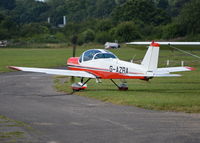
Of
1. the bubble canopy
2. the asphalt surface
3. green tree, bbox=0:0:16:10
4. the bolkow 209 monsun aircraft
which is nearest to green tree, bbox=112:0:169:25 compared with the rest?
green tree, bbox=0:0:16:10

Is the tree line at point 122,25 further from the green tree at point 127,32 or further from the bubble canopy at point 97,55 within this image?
the bubble canopy at point 97,55

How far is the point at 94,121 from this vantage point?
36.0 ft

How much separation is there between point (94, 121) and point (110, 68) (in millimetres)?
6166

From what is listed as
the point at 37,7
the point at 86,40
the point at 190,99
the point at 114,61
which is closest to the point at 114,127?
the point at 190,99

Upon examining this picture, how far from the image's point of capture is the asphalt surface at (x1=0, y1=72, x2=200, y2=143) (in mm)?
9203

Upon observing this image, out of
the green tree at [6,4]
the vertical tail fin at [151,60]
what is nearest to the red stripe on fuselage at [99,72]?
the vertical tail fin at [151,60]

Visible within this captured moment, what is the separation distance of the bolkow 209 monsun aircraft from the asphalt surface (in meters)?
1.95

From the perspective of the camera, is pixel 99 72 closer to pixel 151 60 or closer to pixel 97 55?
pixel 97 55

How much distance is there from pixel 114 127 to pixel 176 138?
1.61 meters

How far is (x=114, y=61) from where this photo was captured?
16984 mm

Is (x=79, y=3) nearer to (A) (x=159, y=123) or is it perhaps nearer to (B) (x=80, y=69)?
(B) (x=80, y=69)

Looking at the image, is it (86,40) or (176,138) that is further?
(86,40)

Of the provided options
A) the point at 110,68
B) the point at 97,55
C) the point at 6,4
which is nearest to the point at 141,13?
the point at 6,4

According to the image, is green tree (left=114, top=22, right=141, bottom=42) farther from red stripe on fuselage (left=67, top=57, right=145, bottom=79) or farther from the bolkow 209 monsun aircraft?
the bolkow 209 monsun aircraft
